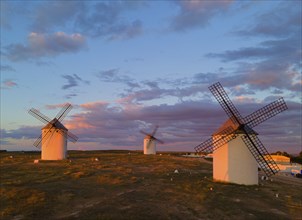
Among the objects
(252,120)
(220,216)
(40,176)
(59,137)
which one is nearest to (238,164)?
(252,120)

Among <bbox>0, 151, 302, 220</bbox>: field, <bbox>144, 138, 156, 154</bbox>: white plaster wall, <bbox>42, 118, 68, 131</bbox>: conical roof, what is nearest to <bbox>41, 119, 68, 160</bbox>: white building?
<bbox>42, 118, 68, 131</bbox>: conical roof

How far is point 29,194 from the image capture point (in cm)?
2345

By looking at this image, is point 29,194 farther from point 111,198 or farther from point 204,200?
point 204,200

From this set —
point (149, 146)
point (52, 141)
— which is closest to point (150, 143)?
point (149, 146)

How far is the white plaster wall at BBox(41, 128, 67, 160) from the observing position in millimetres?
55125

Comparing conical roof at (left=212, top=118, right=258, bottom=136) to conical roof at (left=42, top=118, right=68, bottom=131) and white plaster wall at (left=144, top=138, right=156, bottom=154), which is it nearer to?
conical roof at (left=42, top=118, right=68, bottom=131)

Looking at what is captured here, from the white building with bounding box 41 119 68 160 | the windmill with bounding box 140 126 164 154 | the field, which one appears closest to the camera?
the field

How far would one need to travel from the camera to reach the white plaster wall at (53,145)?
5512 centimetres

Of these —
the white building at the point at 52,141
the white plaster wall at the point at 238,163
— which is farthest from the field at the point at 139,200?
the white building at the point at 52,141

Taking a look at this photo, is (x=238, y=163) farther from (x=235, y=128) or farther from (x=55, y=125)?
(x=55, y=125)

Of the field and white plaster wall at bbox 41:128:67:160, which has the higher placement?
white plaster wall at bbox 41:128:67:160

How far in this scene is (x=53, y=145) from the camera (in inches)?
2178

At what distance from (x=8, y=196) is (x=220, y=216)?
15309mm

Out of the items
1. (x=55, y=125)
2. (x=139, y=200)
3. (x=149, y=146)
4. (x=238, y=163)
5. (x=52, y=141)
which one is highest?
(x=55, y=125)
